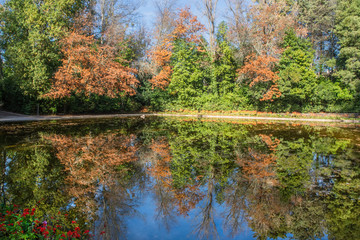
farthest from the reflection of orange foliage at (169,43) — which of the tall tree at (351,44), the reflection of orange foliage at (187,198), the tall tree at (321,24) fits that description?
the reflection of orange foliage at (187,198)

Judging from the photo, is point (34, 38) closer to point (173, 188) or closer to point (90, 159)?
point (90, 159)

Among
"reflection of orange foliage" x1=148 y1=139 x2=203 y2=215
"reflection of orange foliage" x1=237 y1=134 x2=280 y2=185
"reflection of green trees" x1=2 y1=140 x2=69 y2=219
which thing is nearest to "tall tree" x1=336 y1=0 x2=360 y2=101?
"reflection of orange foliage" x1=237 y1=134 x2=280 y2=185

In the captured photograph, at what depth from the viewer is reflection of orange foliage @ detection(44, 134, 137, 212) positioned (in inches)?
201

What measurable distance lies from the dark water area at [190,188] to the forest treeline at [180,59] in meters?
11.5

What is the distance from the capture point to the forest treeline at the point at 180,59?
733 inches

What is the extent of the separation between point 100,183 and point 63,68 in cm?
1603

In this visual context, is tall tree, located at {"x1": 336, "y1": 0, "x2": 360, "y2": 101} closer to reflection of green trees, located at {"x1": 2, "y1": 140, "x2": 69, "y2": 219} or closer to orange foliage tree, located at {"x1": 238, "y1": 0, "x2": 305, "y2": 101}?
orange foliage tree, located at {"x1": 238, "y1": 0, "x2": 305, "y2": 101}

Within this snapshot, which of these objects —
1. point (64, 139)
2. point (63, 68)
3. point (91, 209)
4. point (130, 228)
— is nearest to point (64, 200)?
point (91, 209)

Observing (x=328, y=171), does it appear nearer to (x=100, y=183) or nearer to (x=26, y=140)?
(x=100, y=183)

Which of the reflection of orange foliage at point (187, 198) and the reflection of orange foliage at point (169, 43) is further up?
the reflection of orange foliage at point (169, 43)

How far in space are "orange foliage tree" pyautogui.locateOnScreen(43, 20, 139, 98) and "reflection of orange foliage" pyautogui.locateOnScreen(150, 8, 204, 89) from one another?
531 centimetres

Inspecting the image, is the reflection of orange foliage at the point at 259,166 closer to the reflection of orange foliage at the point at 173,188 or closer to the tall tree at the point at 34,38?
the reflection of orange foliage at the point at 173,188

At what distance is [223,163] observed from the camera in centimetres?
706

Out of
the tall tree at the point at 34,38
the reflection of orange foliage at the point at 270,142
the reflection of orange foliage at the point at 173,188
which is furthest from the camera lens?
the tall tree at the point at 34,38
